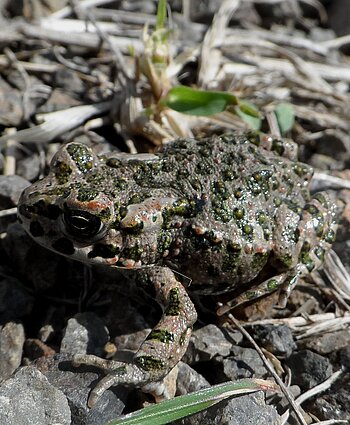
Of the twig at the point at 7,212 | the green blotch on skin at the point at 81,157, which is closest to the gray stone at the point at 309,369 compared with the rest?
the green blotch on skin at the point at 81,157

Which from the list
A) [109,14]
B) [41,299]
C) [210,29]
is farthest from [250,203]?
[109,14]

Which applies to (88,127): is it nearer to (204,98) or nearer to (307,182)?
(204,98)

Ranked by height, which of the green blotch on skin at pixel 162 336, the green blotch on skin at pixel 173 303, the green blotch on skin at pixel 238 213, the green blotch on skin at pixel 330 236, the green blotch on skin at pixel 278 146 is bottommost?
the green blotch on skin at pixel 162 336

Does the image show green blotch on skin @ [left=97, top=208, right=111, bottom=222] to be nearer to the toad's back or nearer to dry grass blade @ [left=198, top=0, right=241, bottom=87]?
the toad's back

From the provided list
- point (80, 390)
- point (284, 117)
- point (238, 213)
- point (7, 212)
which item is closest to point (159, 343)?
point (80, 390)

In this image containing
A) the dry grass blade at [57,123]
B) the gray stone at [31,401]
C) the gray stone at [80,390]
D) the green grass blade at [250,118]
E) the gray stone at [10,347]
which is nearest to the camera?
the gray stone at [31,401]

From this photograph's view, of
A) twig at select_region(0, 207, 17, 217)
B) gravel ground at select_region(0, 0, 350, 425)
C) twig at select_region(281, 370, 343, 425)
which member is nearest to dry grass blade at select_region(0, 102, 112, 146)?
gravel ground at select_region(0, 0, 350, 425)

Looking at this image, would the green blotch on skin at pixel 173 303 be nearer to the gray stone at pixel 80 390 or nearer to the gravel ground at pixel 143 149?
the gravel ground at pixel 143 149
